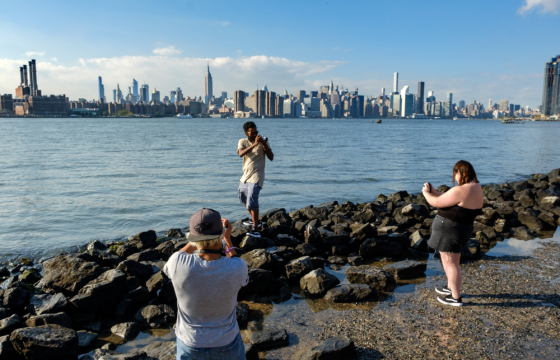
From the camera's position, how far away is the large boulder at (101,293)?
5238 mm

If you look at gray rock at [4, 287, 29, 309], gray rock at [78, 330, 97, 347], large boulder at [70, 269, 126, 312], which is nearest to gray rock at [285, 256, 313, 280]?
large boulder at [70, 269, 126, 312]

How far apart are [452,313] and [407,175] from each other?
60.4 ft

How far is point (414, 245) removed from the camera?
7746 mm

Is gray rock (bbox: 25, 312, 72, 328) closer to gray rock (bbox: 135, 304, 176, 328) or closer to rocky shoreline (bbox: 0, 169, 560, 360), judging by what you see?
rocky shoreline (bbox: 0, 169, 560, 360)

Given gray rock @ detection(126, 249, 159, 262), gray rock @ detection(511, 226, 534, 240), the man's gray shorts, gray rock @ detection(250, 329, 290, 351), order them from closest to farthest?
gray rock @ detection(250, 329, 290, 351) < gray rock @ detection(126, 249, 159, 262) < the man's gray shorts < gray rock @ detection(511, 226, 534, 240)

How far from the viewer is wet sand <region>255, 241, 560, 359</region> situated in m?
4.14

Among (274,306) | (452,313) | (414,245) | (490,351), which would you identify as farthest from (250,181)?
(490,351)

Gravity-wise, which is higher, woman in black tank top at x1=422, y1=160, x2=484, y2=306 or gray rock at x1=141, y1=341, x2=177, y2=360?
woman in black tank top at x1=422, y1=160, x2=484, y2=306

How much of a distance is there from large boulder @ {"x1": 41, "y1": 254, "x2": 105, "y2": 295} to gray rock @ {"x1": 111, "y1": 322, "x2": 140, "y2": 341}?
1.26 meters

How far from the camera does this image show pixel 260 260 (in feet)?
20.8

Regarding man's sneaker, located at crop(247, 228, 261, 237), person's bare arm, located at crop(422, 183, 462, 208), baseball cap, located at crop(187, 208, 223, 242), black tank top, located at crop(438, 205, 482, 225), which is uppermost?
baseball cap, located at crop(187, 208, 223, 242)

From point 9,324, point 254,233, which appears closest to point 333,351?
point 9,324

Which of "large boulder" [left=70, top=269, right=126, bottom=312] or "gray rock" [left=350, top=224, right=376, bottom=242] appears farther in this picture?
"gray rock" [left=350, top=224, right=376, bottom=242]

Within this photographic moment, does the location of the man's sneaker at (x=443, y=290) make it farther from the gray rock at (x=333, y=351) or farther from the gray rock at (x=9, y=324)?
the gray rock at (x=9, y=324)
